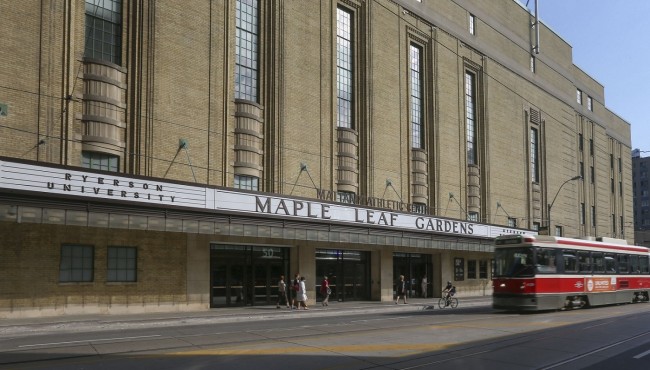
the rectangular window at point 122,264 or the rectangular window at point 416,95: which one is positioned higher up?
the rectangular window at point 416,95

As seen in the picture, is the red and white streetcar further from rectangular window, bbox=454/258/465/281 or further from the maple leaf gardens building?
rectangular window, bbox=454/258/465/281

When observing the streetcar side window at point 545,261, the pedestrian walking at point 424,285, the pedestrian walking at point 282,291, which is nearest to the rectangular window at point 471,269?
the pedestrian walking at point 424,285

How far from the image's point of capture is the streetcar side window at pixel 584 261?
1147 inches

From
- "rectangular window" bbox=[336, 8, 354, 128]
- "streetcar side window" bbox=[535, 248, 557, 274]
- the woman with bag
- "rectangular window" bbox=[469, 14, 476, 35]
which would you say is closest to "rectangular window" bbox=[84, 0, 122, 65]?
"rectangular window" bbox=[336, 8, 354, 128]

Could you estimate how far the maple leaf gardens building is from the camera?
75.8 feet

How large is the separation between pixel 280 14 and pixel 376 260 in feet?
51.4

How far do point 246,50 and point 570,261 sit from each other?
19007mm

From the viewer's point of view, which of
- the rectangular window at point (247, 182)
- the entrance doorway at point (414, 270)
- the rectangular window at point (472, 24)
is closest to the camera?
the rectangular window at point (247, 182)

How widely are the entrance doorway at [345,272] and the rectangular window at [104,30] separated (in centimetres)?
1506

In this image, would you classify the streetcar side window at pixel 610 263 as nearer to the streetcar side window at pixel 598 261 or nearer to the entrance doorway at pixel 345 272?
the streetcar side window at pixel 598 261

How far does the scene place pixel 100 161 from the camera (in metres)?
25.4

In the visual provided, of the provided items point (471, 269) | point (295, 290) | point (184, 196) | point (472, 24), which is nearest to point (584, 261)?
point (295, 290)

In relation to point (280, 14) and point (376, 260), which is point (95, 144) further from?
point (376, 260)

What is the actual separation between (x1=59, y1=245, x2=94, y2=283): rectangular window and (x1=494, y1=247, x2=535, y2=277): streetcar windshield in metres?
17.1
